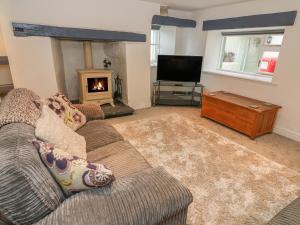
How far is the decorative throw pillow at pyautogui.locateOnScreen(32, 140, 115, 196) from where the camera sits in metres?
0.95

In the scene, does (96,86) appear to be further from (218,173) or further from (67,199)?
(67,199)

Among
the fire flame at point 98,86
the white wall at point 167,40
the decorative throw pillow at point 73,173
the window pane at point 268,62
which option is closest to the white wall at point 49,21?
the fire flame at point 98,86

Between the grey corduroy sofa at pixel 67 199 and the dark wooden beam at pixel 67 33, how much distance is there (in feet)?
7.11

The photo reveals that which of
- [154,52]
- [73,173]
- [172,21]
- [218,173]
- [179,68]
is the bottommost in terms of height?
[218,173]

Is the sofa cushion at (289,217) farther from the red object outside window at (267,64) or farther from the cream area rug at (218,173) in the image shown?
the red object outside window at (267,64)

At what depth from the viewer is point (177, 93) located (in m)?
4.90

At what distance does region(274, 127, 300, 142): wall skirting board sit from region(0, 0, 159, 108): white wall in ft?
9.72

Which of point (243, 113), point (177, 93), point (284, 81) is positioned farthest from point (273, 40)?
point (177, 93)

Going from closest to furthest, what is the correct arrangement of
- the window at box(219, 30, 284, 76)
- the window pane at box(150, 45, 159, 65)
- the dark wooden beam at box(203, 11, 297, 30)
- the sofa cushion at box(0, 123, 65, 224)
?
1. the sofa cushion at box(0, 123, 65, 224)
2. the dark wooden beam at box(203, 11, 297, 30)
3. the window at box(219, 30, 284, 76)
4. the window pane at box(150, 45, 159, 65)

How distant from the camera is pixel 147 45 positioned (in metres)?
3.85

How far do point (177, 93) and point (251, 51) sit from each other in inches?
74.8

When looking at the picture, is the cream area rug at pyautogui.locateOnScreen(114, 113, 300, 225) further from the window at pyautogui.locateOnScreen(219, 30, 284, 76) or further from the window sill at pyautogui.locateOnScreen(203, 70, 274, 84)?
the window at pyautogui.locateOnScreen(219, 30, 284, 76)

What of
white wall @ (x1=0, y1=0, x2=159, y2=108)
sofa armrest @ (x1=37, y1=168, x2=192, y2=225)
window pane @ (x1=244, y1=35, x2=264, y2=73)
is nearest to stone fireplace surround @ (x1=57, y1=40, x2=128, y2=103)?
white wall @ (x1=0, y1=0, x2=159, y2=108)

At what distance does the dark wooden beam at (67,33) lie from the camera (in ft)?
8.81
